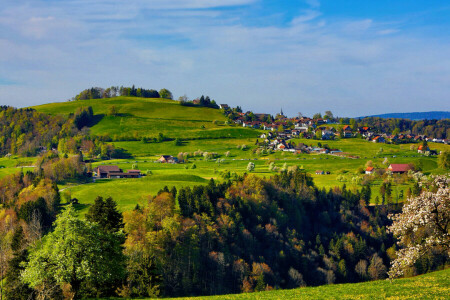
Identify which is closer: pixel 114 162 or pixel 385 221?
Result: pixel 385 221

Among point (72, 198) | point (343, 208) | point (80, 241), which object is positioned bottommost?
point (343, 208)

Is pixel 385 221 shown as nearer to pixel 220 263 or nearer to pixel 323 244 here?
pixel 323 244

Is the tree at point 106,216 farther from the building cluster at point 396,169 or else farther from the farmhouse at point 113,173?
the building cluster at point 396,169

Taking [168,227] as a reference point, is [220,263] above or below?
below

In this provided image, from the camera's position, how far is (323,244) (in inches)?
4355

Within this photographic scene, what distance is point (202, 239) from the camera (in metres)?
88.8

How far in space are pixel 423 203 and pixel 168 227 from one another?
190 feet

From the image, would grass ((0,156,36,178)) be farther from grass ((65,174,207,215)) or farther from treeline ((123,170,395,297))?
treeline ((123,170,395,297))

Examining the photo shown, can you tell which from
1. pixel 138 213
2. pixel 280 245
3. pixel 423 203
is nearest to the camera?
pixel 423 203

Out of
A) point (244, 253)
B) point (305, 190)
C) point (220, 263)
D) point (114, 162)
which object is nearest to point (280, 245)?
point (244, 253)

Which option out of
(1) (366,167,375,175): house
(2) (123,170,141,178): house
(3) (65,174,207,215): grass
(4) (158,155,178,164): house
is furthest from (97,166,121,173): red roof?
(1) (366,167,375,175): house

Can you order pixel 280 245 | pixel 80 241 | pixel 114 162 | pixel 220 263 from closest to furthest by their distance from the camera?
1. pixel 80 241
2. pixel 220 263
3. pixel 280 245
4. pixel 114 162

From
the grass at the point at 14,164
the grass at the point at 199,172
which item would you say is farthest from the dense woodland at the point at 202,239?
the grass at the point at 14,164

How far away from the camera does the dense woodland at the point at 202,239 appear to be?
39688mm
